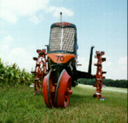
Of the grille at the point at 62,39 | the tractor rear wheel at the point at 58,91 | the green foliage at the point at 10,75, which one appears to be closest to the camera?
the tractor rear wheel at the point at 58,91

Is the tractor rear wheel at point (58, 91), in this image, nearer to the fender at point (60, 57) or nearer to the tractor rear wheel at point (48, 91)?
the tractor rear wheel at point (48, 91)

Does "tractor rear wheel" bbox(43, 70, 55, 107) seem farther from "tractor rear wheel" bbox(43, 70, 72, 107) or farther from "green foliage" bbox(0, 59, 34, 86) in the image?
"green foliage" bbox(0, 59, 34, 86)

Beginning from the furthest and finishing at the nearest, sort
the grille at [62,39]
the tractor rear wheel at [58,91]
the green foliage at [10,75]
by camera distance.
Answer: the green foliage at [10,75] → the grille at [62,39] → the tractor rear wheel at [58,91]

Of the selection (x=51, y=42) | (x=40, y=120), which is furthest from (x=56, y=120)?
(x=51, y=42)

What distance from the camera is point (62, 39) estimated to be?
6.64 m

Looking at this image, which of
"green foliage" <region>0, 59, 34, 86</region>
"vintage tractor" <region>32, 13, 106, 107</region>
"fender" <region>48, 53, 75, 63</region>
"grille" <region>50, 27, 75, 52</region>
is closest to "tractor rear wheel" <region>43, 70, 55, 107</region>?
"vintage tractor" <region>32, 13, 106, 107</region>

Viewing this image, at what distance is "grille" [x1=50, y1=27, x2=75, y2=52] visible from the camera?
6562 mm

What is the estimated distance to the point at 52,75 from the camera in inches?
237

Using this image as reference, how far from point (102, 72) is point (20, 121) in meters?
6.08

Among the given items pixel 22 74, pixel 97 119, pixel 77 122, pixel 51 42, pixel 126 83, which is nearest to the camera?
pixel 77 122

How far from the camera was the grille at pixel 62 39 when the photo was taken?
6.56 meters

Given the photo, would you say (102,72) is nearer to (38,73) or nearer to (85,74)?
(85,74)

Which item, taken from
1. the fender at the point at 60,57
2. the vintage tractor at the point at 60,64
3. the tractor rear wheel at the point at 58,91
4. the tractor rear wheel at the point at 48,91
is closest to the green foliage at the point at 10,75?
the vintage tractor at the point at 60,64

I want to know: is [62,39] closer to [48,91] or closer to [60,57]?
[60,57]
